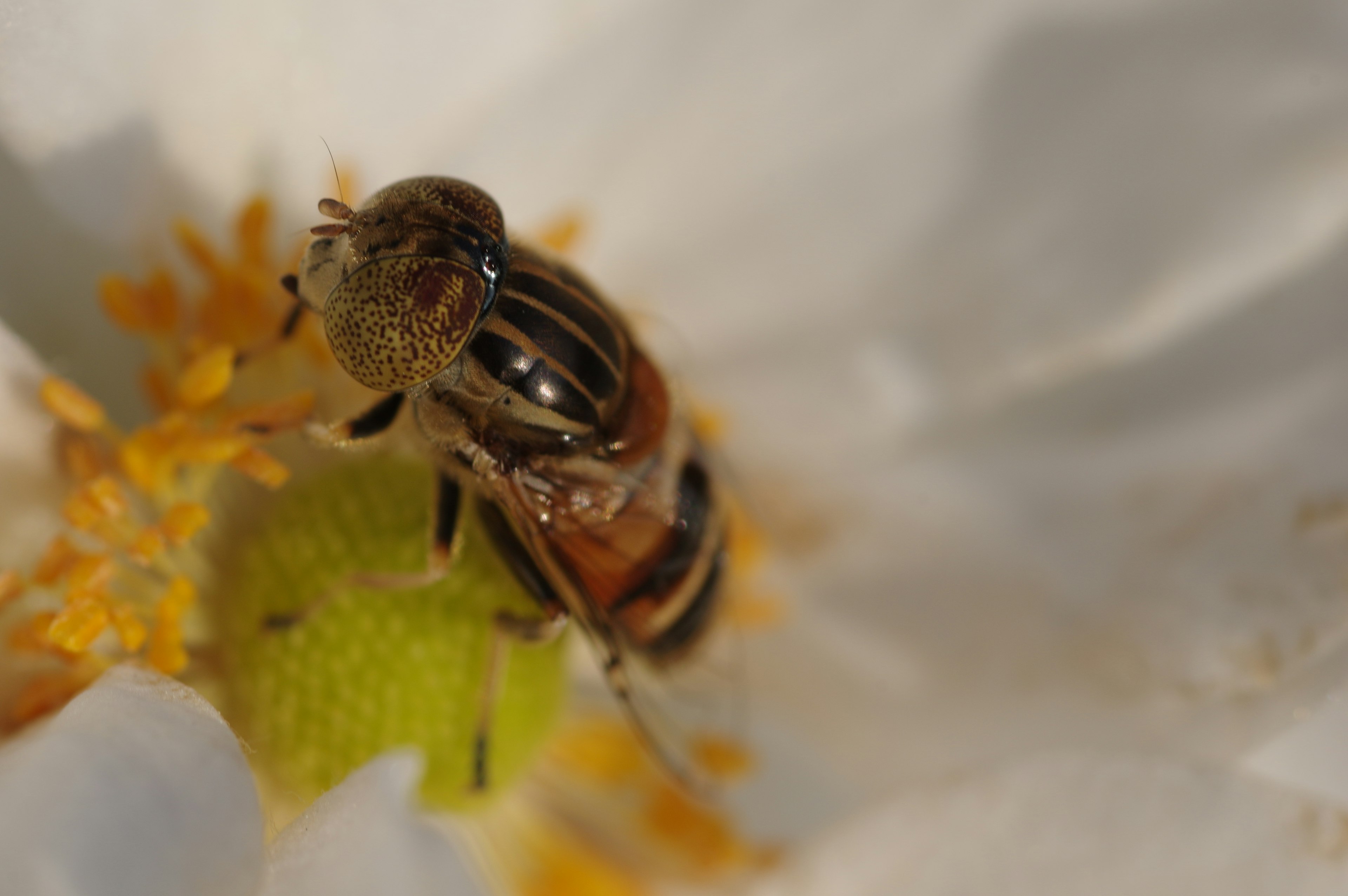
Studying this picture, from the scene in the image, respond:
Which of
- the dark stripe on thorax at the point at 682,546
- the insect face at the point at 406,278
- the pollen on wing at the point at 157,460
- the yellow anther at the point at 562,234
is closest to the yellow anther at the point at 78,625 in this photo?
the pollen on wing at the point at 157,460

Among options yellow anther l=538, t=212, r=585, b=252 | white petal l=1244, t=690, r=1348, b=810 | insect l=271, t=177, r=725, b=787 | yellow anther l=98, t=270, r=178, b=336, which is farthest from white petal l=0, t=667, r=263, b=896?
white petal l=1244, t=690, r=1348, b=810

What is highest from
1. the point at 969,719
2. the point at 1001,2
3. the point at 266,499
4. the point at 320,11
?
the point at 1001,2

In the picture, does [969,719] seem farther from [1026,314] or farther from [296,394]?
[296,394]

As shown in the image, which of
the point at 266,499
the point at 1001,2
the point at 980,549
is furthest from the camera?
the point at 980,549

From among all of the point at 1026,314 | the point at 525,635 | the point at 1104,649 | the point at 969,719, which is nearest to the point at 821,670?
the point at 969,719

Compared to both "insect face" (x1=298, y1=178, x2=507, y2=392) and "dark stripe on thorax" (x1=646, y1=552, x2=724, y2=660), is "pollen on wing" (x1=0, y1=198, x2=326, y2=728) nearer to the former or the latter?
"insect face" (x1=298, y1=178, x2=507, y2=392)
